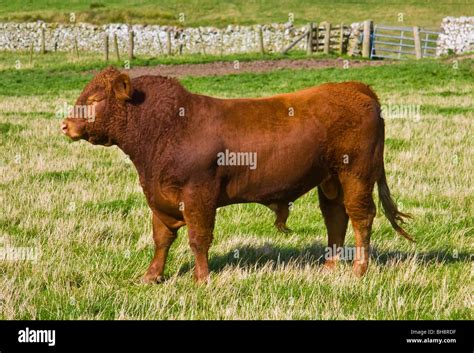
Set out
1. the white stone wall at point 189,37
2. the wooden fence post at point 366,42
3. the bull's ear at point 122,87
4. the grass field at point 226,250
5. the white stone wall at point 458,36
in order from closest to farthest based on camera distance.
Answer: the grass field at point 226,250
the bull's ear at point 122,87
the wooden fence post at point 366,42
the white stone wall at point 458,36
the white stone wall at point 189,37

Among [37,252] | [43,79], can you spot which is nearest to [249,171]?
[37,252]

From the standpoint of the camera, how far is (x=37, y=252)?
6641mm

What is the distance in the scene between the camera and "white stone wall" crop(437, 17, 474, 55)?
41.1 metres

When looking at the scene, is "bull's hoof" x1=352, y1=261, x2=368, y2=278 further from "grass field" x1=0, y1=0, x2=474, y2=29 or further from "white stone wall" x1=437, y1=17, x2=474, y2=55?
"grass field" x1=0, y1=0, x2=474, y2=29

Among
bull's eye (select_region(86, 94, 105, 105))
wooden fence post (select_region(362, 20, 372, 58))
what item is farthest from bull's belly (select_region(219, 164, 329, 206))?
wooden fence post (select_region(362, 20, 372, 58))

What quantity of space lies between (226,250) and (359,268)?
139 centimetres

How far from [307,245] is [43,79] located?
23.2 metres

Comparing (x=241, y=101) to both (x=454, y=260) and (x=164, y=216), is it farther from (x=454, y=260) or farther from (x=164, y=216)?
(x=454, y=260)

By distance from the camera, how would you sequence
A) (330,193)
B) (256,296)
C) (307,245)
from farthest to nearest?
(307,245) < (330,193) < (256,296)

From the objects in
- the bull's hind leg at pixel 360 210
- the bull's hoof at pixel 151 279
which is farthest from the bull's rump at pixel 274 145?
the bull's hoof at pixel 151 279

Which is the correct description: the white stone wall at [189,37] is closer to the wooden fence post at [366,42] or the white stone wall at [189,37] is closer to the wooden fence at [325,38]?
the wooden fence at [325,38]

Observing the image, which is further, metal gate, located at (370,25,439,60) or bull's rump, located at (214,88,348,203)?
metal gate, located at (370,25,439,60)

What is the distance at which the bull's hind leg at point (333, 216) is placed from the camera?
6.52 m

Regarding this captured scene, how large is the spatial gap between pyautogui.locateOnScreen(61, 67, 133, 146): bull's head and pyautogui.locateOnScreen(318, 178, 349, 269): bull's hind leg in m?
1.97
